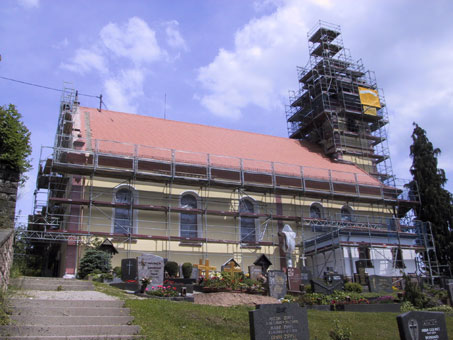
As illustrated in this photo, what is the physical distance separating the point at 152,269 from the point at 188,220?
28.9 ft

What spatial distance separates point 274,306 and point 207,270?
1029 cm

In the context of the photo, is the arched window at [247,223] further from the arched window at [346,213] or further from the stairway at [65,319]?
the stairway at [65,319]

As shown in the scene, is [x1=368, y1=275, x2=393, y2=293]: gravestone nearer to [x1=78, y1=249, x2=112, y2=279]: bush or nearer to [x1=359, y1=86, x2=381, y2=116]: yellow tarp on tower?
[x1=78, y1=249, x2=112, y2=279]: bush

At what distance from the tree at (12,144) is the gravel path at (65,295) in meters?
2.91

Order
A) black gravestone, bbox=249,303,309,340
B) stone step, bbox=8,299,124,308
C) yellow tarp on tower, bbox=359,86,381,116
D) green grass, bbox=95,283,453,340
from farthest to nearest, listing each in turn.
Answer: yellow tarp on tower, bbox=359,86,381,116, stone step, bbox=8,299,124,308, green grass, bbox=95,283,453,340, black gravestone, bbox=249,303,309,340

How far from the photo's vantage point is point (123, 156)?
2184 centimetres

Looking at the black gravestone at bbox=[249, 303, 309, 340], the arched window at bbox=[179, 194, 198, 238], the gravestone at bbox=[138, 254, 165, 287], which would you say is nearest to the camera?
the black gravestone at bbox=[249, 303, 309, 340]

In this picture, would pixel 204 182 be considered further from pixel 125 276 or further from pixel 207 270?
pixel 125 276

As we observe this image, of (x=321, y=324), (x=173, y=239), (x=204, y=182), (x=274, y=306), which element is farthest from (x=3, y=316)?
(x=204, y=182)

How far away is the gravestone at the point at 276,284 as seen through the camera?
15.6 metres

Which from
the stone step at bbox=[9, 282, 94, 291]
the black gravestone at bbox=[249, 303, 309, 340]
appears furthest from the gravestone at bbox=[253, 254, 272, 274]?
the black gravestone at bbox=[249, 303, 309, 340]

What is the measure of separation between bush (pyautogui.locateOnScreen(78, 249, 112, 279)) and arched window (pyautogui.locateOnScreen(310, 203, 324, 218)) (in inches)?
535

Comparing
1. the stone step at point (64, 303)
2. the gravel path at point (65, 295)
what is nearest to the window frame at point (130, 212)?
the gravel path at point (65, 295)

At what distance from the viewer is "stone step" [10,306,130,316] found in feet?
28.1
